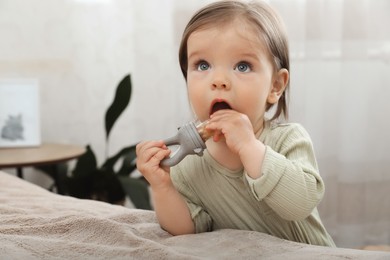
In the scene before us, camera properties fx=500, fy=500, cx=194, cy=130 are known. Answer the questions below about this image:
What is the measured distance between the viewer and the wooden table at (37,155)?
1865 mm

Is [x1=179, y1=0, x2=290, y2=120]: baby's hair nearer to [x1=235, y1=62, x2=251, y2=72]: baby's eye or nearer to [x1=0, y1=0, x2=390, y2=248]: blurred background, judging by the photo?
[x1=235, y1=62, x2=251, y2=72]: baby's eye

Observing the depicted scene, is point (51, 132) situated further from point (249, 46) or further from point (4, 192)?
point (249, 46)

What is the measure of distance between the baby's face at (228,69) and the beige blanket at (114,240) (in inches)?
8.4

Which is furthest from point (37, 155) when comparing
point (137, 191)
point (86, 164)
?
point (137, 191)

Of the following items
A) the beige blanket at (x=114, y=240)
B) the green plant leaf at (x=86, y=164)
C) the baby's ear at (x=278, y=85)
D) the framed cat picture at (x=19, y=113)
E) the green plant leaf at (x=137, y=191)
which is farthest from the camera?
the framed cat picture at (x=19, y=113)

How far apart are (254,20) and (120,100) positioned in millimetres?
1310

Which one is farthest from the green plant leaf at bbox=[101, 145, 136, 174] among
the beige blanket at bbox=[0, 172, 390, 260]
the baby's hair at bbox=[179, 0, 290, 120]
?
the baby's hair at bbox=[179, 0, 290, 120]

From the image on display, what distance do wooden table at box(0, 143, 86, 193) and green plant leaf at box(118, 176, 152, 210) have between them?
0.75 ft

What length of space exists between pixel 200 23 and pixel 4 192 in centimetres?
61

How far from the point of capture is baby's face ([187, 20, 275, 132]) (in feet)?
2.68

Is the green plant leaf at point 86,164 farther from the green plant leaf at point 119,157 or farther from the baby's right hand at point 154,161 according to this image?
the baby's right hand at point 154,161

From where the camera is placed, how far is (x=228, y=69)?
0.82m

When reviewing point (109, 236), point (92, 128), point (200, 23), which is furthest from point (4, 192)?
point (92, 128)

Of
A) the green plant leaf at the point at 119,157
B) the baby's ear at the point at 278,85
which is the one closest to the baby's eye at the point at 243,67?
the baby's ear at the point at 278,85
